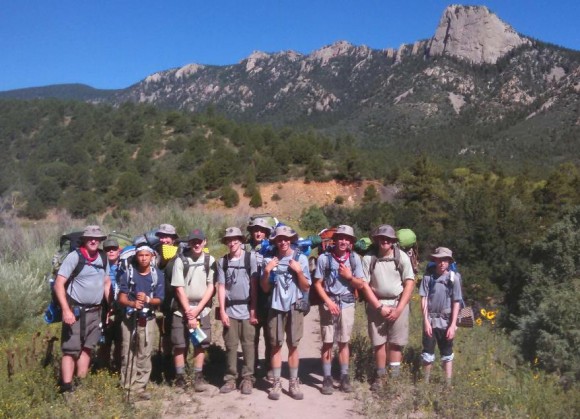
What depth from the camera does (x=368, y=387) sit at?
536 centimetres

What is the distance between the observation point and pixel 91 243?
4598 mm

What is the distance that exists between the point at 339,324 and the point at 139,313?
6.30ft

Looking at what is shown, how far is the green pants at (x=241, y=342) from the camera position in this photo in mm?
5086

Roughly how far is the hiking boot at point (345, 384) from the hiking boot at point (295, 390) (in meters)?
0.45

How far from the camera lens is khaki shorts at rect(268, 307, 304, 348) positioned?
4992mm

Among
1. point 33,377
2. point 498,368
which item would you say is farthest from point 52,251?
point 498,368

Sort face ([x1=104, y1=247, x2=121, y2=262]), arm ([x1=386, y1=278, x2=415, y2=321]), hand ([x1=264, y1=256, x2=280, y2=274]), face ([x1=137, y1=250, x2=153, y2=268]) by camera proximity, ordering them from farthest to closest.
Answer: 1. face ([x1=104, y1=247, x2=121, y2=262])
2. arm ([x1=386, y1=278, x2=415, y2=321])
3. hand ([x1=264, y1=256, x2=280, y2=274])
4. face ([x1=137, y1=250, x2=153, y2=268])

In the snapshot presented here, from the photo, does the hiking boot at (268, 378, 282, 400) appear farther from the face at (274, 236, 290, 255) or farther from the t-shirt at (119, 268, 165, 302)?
the t-shirt at (119, 268, 165, 302)

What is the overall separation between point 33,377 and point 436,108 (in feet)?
328

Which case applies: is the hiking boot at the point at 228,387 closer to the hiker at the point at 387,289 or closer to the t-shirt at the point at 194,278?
the t-shirt at the point at 194,278

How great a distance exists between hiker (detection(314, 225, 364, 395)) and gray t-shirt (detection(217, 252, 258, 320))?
2.17 ft

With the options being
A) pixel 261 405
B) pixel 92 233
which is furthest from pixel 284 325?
pixel 92 233

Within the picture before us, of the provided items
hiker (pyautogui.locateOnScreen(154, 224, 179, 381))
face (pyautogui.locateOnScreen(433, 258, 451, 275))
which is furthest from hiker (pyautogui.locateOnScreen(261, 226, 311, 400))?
face (pyautogui.locateOnScreen(433, 258, 451, 275))

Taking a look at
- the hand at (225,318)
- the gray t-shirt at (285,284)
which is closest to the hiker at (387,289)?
the gray t-shirt at (285,284)
